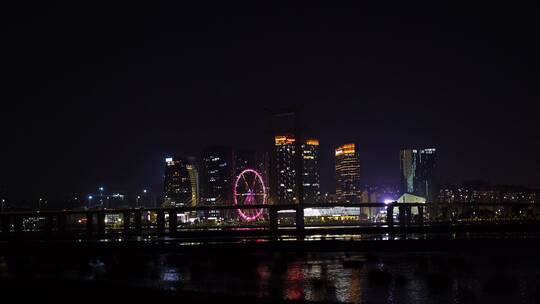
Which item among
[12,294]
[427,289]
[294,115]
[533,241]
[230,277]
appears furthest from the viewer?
[294,115]

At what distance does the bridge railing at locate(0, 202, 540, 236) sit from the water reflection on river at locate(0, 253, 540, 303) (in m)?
23.3

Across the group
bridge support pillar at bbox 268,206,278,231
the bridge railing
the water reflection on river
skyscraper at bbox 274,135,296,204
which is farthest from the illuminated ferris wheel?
the water reflection on river

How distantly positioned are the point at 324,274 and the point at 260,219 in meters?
110

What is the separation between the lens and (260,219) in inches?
5197

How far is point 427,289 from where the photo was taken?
18625 mm

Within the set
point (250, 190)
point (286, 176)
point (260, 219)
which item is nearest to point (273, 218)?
point (250, 190)

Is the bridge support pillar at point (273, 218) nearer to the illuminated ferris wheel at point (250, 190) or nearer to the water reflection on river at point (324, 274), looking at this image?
the water reflection on river at point (324, 274)

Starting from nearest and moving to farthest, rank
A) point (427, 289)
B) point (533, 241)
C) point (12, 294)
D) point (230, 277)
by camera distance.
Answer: point (12, 294) → point (427, 289) → point (230, 277) → point (533, 241)

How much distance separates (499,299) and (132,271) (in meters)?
12.9

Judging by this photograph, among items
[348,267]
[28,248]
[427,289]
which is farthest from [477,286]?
[28,248]

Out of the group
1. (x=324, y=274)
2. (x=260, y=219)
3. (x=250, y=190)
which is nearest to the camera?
(x=324, y=274)

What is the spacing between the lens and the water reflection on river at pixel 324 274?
17.8 meters

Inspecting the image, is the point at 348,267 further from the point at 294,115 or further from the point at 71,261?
the point at 294,115

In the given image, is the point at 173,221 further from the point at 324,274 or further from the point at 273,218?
the point at 324,274
